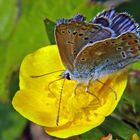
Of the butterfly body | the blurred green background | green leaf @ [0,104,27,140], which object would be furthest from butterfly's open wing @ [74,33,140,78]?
green leaf @ [0,104,27,140]

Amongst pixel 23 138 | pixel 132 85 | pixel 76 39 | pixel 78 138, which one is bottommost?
pixel 23 138

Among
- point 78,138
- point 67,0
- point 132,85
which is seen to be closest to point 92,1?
point 67,0

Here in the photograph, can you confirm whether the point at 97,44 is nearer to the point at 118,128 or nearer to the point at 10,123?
the point at 118,128

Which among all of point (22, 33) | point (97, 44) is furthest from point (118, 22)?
point (22, 33)

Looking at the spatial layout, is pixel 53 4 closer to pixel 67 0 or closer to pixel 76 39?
pixel 67 0

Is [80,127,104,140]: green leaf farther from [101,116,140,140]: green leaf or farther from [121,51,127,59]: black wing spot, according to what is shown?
[121,51,127,59]: black wing spot
